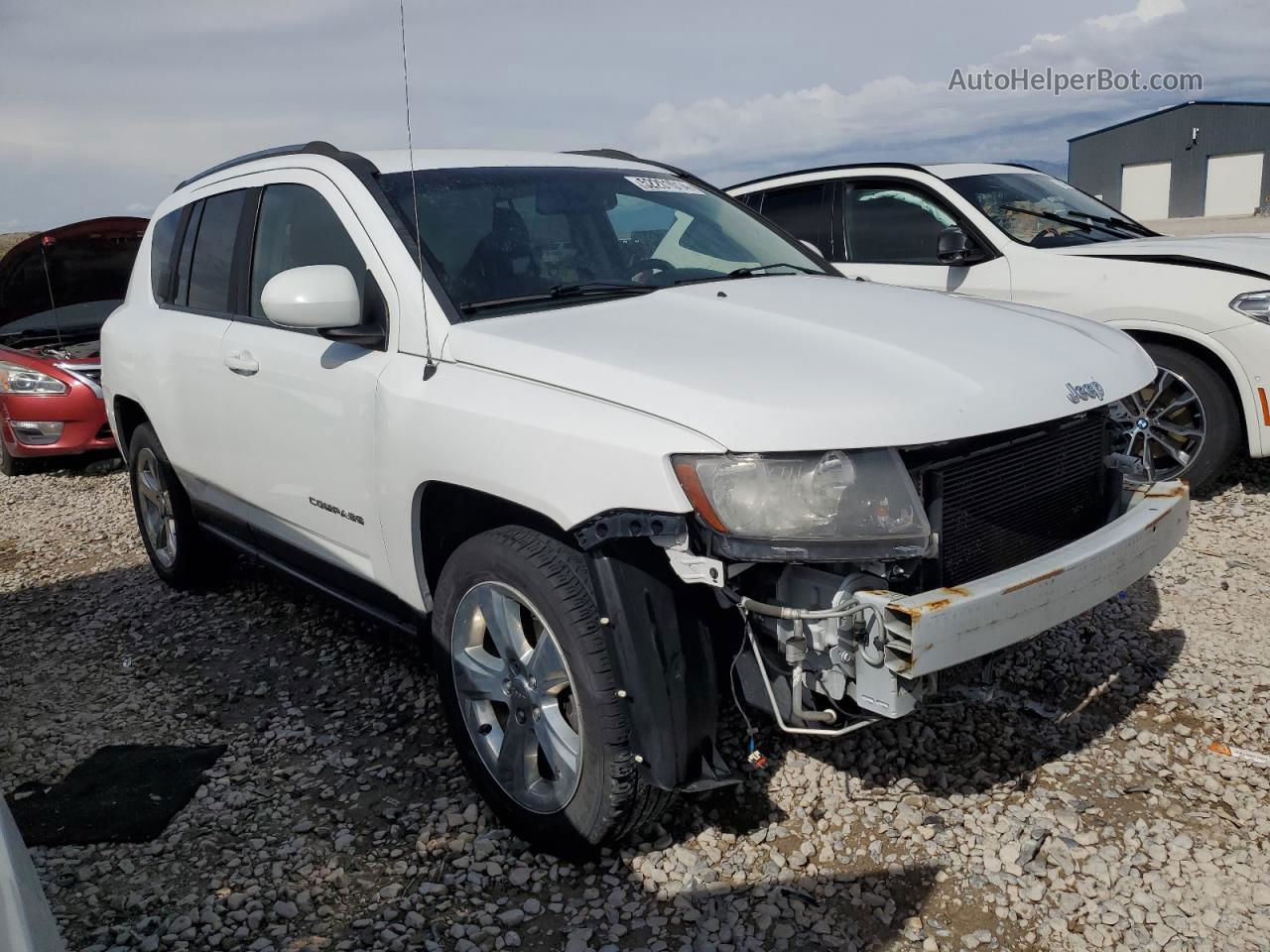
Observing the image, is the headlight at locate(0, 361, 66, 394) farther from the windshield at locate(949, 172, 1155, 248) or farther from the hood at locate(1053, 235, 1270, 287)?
the hood at locate(1053, 235, 1270, 287)

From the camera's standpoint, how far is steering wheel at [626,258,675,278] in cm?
325

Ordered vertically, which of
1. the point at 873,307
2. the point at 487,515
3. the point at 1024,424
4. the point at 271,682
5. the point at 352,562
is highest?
the point at 873,307

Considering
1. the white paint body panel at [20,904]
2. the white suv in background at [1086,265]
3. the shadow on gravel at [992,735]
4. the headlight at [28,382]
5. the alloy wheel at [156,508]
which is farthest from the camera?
the headlight at [28,382]

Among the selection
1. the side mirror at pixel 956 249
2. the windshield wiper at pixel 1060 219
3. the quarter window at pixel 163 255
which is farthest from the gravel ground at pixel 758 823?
the windshield wiper at pixel 1060 219

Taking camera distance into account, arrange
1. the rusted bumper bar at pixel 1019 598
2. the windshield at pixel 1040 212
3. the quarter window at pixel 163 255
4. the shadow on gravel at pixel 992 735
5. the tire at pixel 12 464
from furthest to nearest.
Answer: the tire at pixel 12 464, the windshield at pixel 1040 212, the quarter window at pixel 163 255, the shadow on gravel at pixel 992 735, the rusted bumper bar at pixel 1019 598

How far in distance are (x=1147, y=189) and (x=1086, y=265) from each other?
42.4 m

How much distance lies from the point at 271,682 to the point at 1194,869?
3.18m

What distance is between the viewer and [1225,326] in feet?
16.1

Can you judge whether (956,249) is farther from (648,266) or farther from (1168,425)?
(648,266)

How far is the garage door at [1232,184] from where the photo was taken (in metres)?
39.8

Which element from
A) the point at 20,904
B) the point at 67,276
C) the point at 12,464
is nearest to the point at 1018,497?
the point at 20,904

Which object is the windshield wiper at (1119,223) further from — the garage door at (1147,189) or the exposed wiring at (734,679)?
the garage door at (1147,189)

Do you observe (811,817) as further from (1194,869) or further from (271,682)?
(271,682)

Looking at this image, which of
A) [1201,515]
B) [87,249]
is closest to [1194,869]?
[1201,515]
